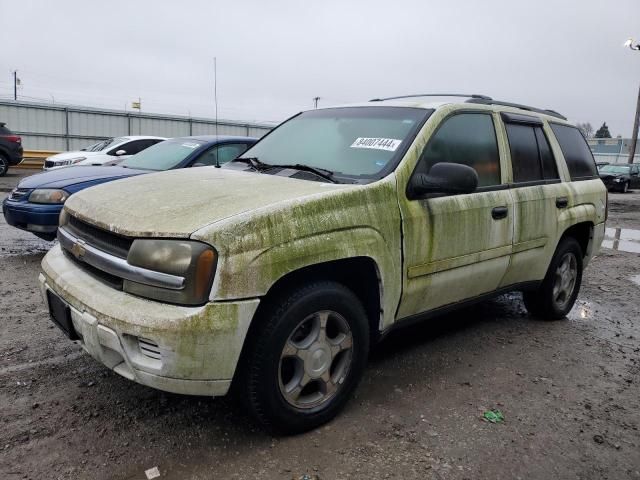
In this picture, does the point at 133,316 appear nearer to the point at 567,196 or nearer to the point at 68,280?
the point at 68,280

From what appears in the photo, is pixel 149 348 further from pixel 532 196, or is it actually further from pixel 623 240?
pixel 623 240

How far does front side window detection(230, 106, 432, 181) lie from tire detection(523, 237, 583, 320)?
6.52ft

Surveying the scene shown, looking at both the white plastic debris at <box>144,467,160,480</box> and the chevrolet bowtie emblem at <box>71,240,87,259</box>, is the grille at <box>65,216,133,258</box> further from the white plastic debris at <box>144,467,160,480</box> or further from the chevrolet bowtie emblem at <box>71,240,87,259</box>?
the white plastic debris at <box>144,467,160,480</box>

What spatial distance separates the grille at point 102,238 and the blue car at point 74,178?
1.98 m

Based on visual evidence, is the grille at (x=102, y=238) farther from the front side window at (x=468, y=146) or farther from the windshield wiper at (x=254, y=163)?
the front side window at (x=468, y=146)

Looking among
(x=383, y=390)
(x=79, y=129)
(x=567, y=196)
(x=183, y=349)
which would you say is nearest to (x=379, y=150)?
(x=383, y=390)

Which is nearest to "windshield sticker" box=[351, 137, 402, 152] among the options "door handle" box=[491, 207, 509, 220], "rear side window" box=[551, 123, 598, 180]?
"door handle" box=[491, 207, 509, 220]

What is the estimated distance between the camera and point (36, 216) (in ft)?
17.8

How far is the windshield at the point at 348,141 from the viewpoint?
3184mm

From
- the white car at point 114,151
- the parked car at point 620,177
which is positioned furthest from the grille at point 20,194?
the parked car at point 620,177

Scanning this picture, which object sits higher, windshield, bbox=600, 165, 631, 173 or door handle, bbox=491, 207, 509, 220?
windshield, bbox=600, 165, 631, 173

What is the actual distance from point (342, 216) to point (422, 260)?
0.67m

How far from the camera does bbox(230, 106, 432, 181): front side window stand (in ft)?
10.4

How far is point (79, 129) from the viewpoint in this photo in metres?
22.7
